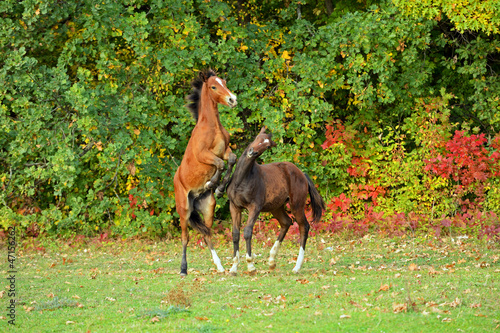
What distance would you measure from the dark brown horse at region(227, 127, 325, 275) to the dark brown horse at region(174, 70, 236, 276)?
44 cm

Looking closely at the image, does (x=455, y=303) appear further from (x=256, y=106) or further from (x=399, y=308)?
(x=256, y=106)

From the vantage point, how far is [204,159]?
10891 millimetres

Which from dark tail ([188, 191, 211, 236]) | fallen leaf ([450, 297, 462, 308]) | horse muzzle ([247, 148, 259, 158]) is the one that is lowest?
fallen leaf ([450, 297, 462, 308])

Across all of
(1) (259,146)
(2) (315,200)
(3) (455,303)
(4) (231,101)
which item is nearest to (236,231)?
(1) (259,146)

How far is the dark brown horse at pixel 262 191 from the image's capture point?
1011cm

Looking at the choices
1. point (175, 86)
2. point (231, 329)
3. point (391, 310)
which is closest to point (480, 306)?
point (391, 310)

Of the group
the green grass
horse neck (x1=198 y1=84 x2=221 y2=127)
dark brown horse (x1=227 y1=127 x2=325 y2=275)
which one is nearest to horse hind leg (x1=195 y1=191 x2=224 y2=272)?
the green grass

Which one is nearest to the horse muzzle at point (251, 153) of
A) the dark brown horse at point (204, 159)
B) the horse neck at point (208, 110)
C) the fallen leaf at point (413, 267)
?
the dark brown horse at point (204, 159)

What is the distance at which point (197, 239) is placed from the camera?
15703 millimetres

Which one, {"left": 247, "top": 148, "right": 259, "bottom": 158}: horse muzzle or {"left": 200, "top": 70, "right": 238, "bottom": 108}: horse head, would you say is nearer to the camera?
{"left": 247, "top": 148, "right": 259, "bottom": 158}: horse muzzle

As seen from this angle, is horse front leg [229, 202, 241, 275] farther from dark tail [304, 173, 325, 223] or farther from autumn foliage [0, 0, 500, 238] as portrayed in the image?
autumn foliage [0, 0, 500, 238]

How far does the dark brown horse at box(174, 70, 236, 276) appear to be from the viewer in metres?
10.8

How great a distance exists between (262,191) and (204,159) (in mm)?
1229

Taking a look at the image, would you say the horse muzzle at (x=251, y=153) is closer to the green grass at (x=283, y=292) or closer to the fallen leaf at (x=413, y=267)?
the green grass at (x=283, y=292)
